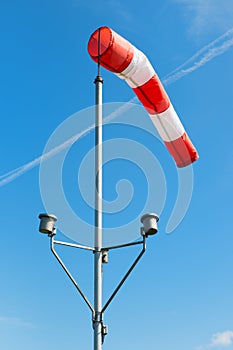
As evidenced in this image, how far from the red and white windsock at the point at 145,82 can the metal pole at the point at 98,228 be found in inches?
24.3

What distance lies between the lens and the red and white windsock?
7.25 meters

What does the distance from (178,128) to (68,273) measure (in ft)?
13.2

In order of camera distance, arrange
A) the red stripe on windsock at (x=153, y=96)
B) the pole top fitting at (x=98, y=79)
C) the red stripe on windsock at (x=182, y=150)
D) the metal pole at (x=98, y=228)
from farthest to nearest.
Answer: the red stripe on windsock at (x=182, y=150) → the red stripe on windsock at (x=153, y=96) → the pole top fitting at (x=98, y=79) → the metal pole at (x=98, y=228)

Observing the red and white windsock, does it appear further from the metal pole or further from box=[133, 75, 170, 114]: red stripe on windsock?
the metal pole

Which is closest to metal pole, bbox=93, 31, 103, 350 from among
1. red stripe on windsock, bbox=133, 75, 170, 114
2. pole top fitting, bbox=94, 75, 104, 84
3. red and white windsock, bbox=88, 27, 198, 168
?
pole top fitting, bbox=94, 75, 104, 84

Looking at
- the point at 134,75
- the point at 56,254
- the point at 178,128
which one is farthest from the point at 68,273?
the point at 178,128

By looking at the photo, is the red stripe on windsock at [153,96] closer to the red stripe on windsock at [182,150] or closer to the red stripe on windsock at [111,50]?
the red stripe on windsock at [111,50]

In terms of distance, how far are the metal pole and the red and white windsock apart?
0.62 meters

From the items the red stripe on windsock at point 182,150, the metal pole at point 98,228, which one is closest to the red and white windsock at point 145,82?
A: the red stripe on windsock at point 182,150

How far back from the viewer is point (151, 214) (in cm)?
568

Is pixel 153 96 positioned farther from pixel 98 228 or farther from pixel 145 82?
pixel 98 228

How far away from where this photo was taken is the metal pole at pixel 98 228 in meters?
5.68

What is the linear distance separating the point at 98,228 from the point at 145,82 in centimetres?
283

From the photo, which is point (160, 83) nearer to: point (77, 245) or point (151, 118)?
point (151, 118)
